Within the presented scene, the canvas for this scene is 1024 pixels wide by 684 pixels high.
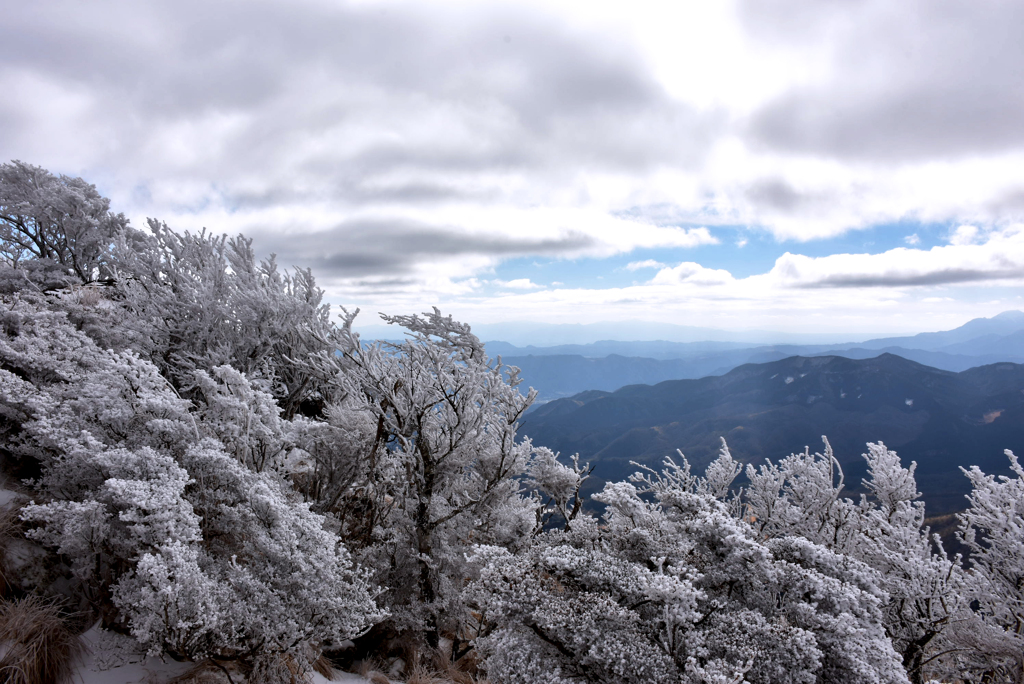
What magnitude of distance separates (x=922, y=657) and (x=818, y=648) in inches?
194

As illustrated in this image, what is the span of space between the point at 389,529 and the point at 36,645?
5.33 meters

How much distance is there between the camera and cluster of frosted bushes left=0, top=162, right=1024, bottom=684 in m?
4.96

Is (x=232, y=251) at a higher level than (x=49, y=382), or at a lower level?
higher

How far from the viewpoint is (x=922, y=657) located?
7457 mm

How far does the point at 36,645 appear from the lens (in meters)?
4.95

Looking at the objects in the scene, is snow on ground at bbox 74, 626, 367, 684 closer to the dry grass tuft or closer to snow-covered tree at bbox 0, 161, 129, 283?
the dry grass tuft

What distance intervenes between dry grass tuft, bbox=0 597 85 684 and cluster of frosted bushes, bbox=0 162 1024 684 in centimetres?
10

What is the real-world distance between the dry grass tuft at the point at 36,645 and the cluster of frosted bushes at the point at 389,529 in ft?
0.33

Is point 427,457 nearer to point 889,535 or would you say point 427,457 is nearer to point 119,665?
point 119,665

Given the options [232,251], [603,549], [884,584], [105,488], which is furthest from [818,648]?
[232,251]

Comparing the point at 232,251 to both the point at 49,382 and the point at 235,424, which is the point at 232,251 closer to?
the point at 49,382

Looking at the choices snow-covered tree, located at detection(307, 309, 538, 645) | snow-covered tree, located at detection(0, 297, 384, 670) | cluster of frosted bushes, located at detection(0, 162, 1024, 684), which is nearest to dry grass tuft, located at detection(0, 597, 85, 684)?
cluster of frosted bushes, located at detection(0, 162, 1024, 684)

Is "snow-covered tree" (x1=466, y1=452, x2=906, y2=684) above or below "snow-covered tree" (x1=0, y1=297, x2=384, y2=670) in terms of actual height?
below

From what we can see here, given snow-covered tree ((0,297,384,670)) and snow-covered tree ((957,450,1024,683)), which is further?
snow-covered tree ((957,450,1024,683))
